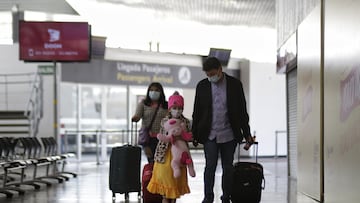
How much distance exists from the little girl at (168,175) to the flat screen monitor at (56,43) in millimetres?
6181

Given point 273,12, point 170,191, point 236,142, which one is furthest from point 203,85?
point 273,12

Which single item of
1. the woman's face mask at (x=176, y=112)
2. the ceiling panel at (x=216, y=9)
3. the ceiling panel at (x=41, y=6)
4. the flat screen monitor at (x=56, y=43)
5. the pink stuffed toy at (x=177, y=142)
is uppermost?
the ceiling panel at (x=41, y=6)

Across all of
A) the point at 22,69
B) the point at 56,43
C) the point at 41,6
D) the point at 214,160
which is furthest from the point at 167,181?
the point at 41,6

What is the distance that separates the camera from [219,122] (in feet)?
16.1

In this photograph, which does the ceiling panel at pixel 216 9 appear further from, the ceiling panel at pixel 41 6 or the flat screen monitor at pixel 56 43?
the flat screen monitor at pixel 56 43

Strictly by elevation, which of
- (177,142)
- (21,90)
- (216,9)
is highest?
(216,9)

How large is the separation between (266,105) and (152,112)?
510 inches

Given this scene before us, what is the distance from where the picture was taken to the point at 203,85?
198 inches

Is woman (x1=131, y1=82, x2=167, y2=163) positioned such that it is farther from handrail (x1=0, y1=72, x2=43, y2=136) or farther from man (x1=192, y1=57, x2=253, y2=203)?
handrail (x1=0, y1=72, x2=43, y2=136)

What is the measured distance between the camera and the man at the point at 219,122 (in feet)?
16.0

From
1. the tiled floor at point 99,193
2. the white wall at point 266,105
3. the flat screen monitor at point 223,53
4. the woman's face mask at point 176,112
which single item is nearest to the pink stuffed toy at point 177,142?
the woman's face mask at point 176,112

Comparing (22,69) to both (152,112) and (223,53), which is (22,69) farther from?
(152,112)

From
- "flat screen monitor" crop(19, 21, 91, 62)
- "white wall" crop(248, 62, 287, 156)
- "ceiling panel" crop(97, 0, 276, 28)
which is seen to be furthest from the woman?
"white wall" crop(248, 62, 287, 156)

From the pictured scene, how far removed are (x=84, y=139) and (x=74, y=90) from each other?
1531 mm
